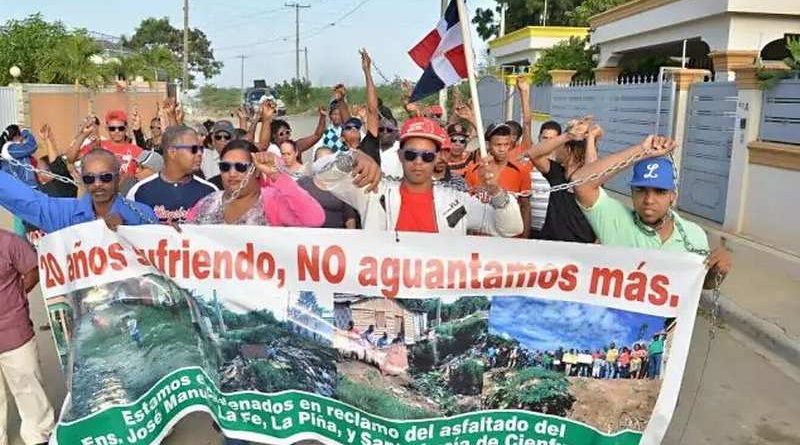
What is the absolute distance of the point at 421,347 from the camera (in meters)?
3.45

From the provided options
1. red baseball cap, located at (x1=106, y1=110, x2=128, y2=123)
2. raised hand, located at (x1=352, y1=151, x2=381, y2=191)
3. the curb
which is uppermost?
red baseball cap, located at (x1=106, y1=110, x2=128, y2=123)

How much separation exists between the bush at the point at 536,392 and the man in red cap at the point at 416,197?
74cm

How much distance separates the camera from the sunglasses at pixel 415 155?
384 cm

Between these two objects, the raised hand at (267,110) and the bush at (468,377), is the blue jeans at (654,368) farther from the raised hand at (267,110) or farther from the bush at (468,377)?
the raised hand at (267,110)

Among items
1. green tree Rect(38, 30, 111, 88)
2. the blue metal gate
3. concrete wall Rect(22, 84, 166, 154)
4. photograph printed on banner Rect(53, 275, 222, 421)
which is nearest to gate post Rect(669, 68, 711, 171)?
the blue metal gate

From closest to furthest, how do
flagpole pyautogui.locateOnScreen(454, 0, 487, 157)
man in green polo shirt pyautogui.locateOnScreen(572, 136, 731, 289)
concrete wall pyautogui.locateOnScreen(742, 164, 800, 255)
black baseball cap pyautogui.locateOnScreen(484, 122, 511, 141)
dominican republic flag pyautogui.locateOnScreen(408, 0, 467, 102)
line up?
1. man in green polo shirt pyautogui.locateOnScreen(572, 136, 731, 289)
2. flagpole pyautogui.locateOnScreen(454, 0, 487, 157)
3. dominican republic flag pyautogui.locateOnScreen(408, 0, 467, 102)
4. black baseball cap pyautogui.locateOnScreen(484, 122, 511, 141)
5. concrete wall pyautogui.locateOnScreen(742, 164, 800, 255)

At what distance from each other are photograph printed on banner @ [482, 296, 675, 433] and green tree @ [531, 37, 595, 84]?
832 inches

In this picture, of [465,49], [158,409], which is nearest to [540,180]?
[465,49]

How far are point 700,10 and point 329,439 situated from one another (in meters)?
13.3

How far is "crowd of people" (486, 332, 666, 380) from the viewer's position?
3.41 meters

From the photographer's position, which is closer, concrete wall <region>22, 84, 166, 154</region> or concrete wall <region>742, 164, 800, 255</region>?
concrete wall <region>742, 164, 800, 255</region>

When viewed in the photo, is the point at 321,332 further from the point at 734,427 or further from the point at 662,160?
the point at 734,427

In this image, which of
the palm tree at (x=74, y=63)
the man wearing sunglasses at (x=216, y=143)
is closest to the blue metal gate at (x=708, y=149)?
the man wearing sunglasses at (x=216, y=143)

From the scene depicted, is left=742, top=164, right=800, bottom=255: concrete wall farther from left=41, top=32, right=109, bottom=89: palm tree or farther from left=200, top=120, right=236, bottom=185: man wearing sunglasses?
left=41, top=32, right=109, bottom=89: palm tree
